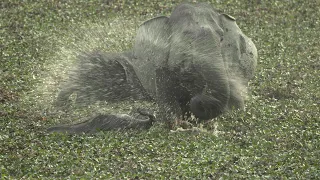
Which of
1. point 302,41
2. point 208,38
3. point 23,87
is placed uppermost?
point 208,38

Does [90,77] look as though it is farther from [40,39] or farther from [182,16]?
[40,39]

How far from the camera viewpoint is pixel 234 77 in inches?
404

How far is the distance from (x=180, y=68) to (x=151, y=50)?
22.6 inches

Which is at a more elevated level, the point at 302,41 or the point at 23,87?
the point at 23,87

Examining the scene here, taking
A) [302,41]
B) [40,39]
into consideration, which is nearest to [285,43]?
[302,41]

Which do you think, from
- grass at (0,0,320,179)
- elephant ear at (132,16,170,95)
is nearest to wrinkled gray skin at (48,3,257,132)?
elephant ear at (132,16,170,95)

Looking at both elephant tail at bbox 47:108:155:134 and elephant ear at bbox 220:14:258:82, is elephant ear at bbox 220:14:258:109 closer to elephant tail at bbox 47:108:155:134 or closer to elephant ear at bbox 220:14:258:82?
elephant ear at bbox 220:14:258:82

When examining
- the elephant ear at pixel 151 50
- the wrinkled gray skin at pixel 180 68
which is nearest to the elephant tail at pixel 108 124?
the wrinkled gray skin at pixel 180 68

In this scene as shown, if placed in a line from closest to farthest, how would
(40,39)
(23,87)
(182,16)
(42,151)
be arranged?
(42,151), (182,16), (23,87), (40,39)

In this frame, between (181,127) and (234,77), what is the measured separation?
1023 mm

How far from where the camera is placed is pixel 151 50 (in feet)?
33.3

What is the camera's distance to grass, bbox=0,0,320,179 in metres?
8.77

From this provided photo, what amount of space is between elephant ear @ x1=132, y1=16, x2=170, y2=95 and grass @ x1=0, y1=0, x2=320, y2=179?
0.74 metres

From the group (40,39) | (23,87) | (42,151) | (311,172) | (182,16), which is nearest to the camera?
(311,172)
